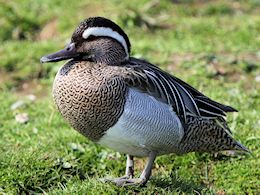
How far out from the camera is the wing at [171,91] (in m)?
4.06

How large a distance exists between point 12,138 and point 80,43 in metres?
1.66

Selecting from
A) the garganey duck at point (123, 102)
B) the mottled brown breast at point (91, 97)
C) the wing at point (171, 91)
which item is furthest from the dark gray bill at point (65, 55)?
the wing at point (171, 91)

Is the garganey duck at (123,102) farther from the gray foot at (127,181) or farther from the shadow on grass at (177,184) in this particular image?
the shadow on grass at (177,184)

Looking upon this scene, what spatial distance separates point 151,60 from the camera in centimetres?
728

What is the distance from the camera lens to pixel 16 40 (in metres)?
8.85

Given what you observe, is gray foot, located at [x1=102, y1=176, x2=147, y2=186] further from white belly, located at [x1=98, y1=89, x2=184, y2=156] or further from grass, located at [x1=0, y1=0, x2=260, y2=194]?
white belly, located at [x1=98, y1=89, x2=184, y2=156]

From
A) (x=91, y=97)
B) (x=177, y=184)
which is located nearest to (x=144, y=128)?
(x=91, y=97)

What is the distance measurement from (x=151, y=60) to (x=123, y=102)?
3.40m

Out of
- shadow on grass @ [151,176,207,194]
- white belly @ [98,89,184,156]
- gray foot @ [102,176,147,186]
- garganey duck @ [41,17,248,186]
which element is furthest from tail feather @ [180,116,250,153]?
gray foot @ [102,176,147,186]

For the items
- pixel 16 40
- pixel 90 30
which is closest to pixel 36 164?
pixel 90 30

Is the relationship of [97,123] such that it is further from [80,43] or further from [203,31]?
[203,31]

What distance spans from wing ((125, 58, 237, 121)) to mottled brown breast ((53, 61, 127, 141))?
5.1 inches

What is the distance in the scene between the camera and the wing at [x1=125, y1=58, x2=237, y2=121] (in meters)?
4.06

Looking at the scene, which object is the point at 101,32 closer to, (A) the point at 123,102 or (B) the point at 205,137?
(A) the point at 123,102
